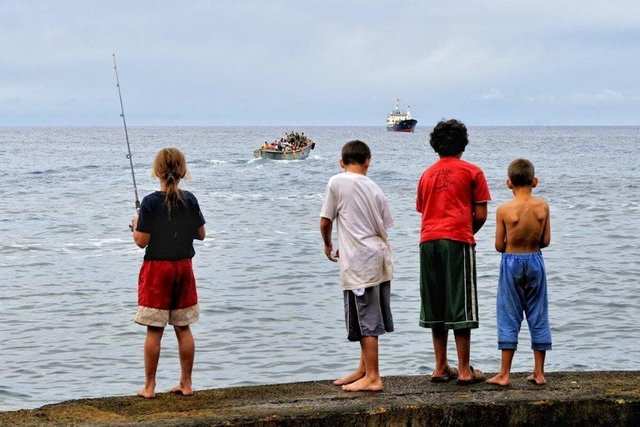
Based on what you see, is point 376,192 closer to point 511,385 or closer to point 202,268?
point 511,385

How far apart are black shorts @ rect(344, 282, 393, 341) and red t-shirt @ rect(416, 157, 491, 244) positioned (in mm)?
405

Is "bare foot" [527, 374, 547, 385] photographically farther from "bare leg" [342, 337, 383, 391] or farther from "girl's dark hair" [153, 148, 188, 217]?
"girl's dark hair" [153, 148, 188, 217]

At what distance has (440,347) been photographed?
6.34 metres

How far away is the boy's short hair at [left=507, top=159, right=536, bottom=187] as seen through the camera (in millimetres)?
6098

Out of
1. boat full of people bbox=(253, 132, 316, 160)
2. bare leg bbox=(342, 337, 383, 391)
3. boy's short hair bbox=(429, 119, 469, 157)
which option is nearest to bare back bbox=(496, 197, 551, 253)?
boy's short hair bbox=(429, 119, 469, 157)

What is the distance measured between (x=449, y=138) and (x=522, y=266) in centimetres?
82

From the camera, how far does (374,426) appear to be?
17.8 feet

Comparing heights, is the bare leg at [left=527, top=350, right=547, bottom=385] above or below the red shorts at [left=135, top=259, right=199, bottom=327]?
below

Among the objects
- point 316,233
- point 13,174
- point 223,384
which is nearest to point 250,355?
point 223,384

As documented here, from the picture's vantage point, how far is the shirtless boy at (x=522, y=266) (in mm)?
6094

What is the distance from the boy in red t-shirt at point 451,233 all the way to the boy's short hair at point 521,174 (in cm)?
16

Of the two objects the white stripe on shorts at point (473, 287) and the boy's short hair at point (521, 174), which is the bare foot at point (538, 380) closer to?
the white stripe on shorts at point (473, 287)

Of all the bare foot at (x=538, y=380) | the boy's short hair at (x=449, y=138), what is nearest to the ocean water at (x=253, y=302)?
the bare foot at (x=538, y=380)
